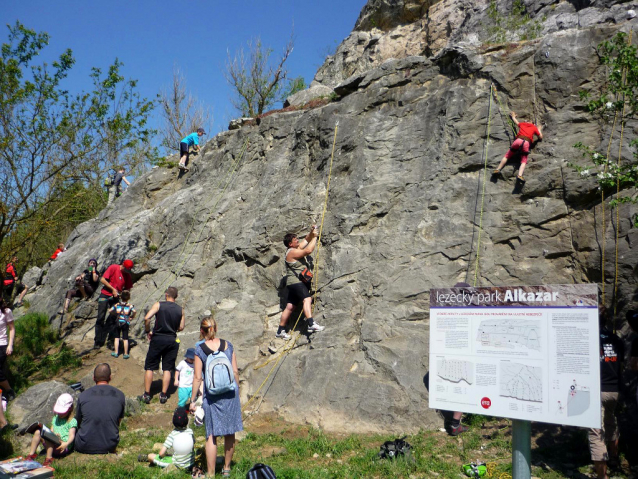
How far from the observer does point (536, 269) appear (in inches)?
345

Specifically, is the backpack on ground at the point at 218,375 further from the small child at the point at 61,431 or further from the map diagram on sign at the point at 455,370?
the map diagram on sign at the point at 455,370

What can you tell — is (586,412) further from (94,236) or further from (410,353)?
(94,236)

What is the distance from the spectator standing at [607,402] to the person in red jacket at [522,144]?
404cm

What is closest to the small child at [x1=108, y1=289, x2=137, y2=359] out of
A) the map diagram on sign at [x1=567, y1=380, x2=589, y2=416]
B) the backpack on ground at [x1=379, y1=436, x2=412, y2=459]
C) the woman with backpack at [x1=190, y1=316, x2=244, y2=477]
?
the woman with backpack at [x1=190, y1=316, x2=244, y2=477]

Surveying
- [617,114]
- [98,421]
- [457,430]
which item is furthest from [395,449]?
[617,114]

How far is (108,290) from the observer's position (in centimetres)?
1138

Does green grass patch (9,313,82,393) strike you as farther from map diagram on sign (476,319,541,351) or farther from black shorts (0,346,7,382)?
map diagram on sign (476,319,541,351)

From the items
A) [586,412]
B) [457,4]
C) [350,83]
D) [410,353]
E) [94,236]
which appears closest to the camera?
[586,412]

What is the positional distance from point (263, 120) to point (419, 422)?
393 inches

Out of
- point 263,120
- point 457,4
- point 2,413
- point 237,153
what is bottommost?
point 2,413

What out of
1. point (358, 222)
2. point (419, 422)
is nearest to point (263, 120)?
point (358, 222)

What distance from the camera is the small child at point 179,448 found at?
20.4 feet

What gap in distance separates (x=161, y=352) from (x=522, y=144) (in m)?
7.83

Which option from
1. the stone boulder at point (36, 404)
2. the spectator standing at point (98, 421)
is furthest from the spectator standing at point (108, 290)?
the spectator standing at point (98, 421)
